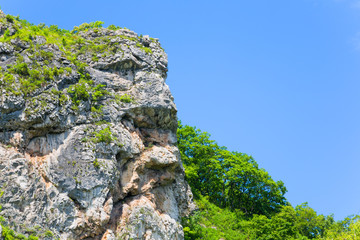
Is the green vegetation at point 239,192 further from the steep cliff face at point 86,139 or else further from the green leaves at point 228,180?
the steep cliff face at point 86,139

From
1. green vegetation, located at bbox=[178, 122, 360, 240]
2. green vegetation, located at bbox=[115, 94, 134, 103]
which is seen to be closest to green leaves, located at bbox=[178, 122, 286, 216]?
green vegetation, located at bbox=[178, 122, 360, 240]

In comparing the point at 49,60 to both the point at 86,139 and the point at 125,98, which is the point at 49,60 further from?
the point at 86,139

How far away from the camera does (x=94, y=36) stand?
37906 millimetres

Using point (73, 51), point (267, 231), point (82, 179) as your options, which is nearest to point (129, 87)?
point (73, 51)

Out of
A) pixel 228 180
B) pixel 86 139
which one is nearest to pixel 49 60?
pixel 86 139

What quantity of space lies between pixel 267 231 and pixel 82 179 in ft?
63.3

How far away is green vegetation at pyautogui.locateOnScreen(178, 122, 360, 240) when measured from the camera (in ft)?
133

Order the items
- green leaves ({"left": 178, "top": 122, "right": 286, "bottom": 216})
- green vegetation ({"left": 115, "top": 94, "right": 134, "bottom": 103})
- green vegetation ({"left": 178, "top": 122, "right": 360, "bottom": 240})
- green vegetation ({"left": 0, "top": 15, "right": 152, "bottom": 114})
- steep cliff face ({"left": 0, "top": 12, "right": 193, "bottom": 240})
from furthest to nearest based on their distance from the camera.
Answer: green leaves ({"left": 178, "top": 122, "right": 286, "bottom": 216})
green vegetation ({"left": 178, "top": 122, "right": 360, "bottom": 240})
green vegetation ({"left": 115, "top": 94, "right": 134, "bottom": 103})
green vegetation ({"left": 0, "top": 15, "right": 152, "bottom": 114})
steep cliff face ({"left": 0, "top": 12, "right": 193, "bottom": 240})

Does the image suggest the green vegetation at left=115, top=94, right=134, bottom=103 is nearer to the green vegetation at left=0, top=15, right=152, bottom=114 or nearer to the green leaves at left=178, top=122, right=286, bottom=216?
the green vegetation at left=0, top=15, right=152, bottom=114

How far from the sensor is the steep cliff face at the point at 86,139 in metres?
25.4

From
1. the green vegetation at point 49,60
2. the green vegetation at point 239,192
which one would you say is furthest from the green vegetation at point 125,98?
the green vegetation at point 239,192

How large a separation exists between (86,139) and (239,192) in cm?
2086

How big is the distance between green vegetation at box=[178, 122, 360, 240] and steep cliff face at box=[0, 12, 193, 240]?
6.67 metres

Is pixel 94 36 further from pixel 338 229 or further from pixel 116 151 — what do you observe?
pixel 338 229
